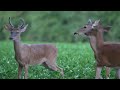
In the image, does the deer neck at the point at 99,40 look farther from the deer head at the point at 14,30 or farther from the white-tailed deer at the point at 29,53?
the deer head at the point at 14,30

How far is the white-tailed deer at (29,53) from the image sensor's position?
5.98 metres

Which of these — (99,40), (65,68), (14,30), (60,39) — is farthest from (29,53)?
(60,39)

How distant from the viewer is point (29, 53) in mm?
6090

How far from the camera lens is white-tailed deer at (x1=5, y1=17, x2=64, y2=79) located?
19.6 feet

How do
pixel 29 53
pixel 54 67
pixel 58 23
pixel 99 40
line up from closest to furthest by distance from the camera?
pixel 99 40
pixel 29 53
pixel 54 67
pixel 58 23

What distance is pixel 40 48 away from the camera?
6215mm

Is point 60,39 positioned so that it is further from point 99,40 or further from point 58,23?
point 99,40

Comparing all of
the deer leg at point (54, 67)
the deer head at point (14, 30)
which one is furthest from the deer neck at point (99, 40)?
the deer head at point (14, 30)
